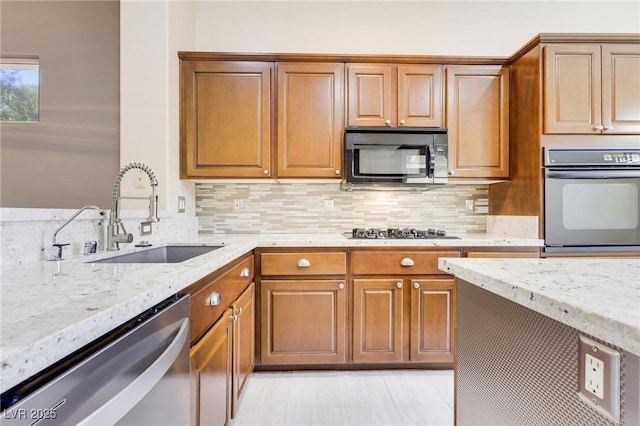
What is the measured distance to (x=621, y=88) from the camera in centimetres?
204

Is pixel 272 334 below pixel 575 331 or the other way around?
below

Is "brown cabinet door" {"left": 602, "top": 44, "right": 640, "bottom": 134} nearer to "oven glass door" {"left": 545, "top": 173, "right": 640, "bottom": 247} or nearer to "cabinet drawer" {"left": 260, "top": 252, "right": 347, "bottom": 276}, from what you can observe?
"oven glass door" {"left": 545, "top": 173, "right": 640, "bottom": 247}

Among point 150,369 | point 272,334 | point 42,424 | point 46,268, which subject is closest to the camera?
point 42,424

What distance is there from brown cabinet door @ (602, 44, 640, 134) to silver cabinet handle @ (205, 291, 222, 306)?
103 inches

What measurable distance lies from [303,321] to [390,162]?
A: 128 cm

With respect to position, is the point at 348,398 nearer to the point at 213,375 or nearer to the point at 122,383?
the point at 213,375

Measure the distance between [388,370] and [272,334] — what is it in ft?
2.75

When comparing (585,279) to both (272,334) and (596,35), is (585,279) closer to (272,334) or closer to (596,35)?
(272,334)

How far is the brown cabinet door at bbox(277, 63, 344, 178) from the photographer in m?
2.26

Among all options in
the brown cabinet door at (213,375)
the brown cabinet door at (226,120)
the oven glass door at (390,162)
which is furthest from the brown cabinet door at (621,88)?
the brown cabinet door at (213,375)

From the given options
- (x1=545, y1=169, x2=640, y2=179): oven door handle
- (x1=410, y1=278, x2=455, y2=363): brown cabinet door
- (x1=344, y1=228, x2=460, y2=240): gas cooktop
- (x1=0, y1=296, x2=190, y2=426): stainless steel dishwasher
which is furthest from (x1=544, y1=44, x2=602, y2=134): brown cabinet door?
(x1=0, y1=296, x2=190, y2=426): stainless steel dishwasher

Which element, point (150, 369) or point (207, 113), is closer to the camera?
point (150, 369)

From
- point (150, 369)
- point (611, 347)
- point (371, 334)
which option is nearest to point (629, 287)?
point (611, 347)

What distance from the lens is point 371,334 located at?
2.04m
